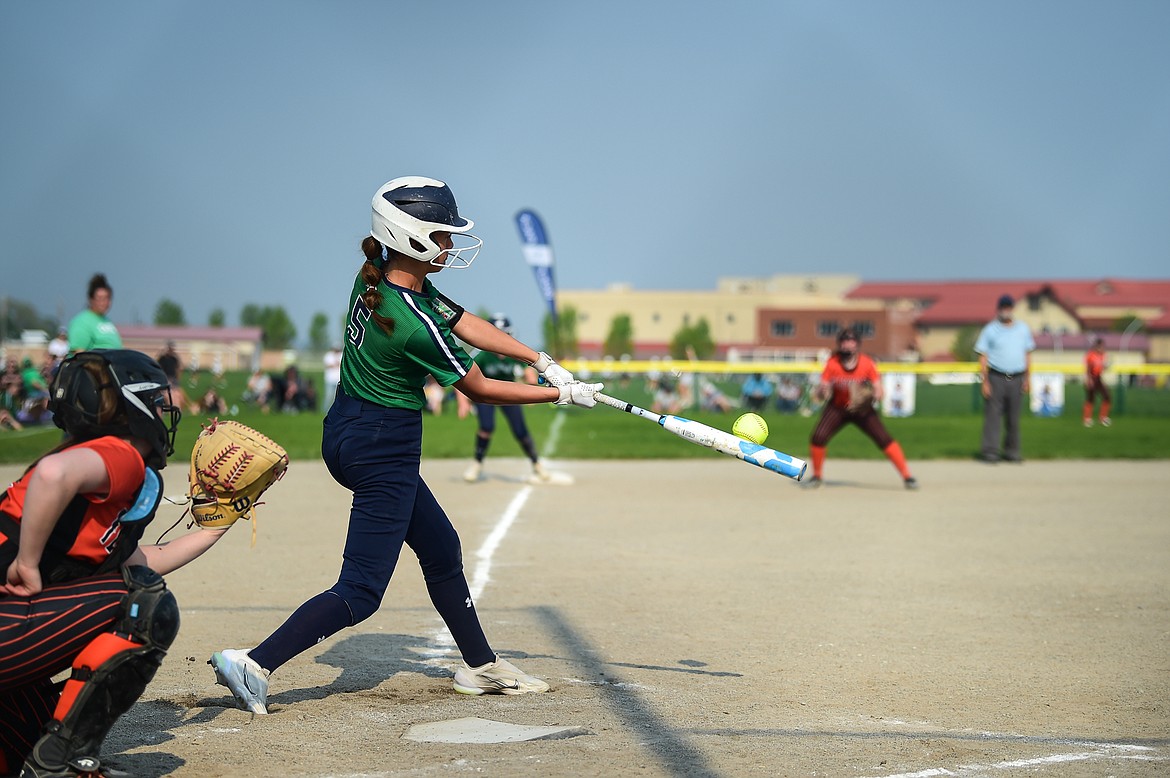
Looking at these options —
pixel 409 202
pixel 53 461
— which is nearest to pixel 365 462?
pixel 409 202

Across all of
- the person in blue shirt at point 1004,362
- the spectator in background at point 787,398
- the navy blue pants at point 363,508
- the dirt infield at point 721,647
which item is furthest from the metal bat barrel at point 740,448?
the spectator in background at point 787,398

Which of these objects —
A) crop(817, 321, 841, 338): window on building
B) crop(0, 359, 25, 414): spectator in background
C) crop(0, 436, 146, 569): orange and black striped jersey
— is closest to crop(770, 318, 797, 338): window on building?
crop(817, 321, 841, 338): window on building

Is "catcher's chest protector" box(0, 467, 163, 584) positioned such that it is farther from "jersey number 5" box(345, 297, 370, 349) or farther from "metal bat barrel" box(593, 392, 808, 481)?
"metal bat barrel" box(593, 392, 808, 481)

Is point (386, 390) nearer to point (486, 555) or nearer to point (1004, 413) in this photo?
point (486, 555)

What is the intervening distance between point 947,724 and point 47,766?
3.48 m

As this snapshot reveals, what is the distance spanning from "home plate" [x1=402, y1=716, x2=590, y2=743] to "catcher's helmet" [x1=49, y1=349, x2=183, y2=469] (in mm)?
1596

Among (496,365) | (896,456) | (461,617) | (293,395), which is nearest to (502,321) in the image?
(496,365)

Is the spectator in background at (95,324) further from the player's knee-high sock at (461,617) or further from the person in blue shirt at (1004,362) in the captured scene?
the person in blue shirt at (1004,362)

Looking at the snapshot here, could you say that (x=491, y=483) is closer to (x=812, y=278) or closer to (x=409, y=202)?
(x=409, y=202)

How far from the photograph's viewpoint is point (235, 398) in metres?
36.9

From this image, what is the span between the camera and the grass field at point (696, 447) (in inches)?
782

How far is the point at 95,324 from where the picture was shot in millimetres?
12016

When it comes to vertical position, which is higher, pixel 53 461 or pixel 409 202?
pixel 409 202

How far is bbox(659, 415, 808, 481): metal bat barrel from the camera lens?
5211mm
